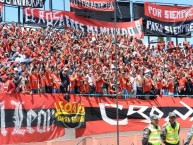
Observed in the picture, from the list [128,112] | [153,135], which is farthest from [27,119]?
[153,135]

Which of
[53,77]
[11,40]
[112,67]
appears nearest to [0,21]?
[11,40]

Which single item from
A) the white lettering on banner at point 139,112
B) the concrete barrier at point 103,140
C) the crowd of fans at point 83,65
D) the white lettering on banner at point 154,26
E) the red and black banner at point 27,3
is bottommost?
the concrete barrier at point 103,140

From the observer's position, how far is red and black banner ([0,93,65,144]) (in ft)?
43.8

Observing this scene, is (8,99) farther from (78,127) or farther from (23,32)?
(23,32)

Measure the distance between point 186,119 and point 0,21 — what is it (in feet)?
39.8

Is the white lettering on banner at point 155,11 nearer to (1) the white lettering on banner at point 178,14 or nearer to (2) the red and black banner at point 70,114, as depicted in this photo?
(1) the white lettering on banner at point 178,14

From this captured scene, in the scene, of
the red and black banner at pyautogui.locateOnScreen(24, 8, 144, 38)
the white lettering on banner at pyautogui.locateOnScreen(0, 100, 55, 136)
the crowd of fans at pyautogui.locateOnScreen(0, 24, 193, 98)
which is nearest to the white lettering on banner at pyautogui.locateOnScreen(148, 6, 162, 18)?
the red and black banner at pyautogui.locateOnScreen(24, 8, 144, 38)

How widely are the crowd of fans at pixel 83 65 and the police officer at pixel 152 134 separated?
5.73 m

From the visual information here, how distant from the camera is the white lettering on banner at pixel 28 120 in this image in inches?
524

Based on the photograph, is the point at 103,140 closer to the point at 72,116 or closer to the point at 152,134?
the point at 72,116

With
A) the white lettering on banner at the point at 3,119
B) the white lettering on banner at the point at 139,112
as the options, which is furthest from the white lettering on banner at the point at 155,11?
the white lettering on banner at the point at 3,119

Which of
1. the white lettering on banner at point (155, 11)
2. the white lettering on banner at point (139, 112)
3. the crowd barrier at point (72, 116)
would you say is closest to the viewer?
the crowd barrier at point (72, 116)

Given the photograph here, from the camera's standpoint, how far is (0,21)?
26141 mm

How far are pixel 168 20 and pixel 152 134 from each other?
81.5 feet
